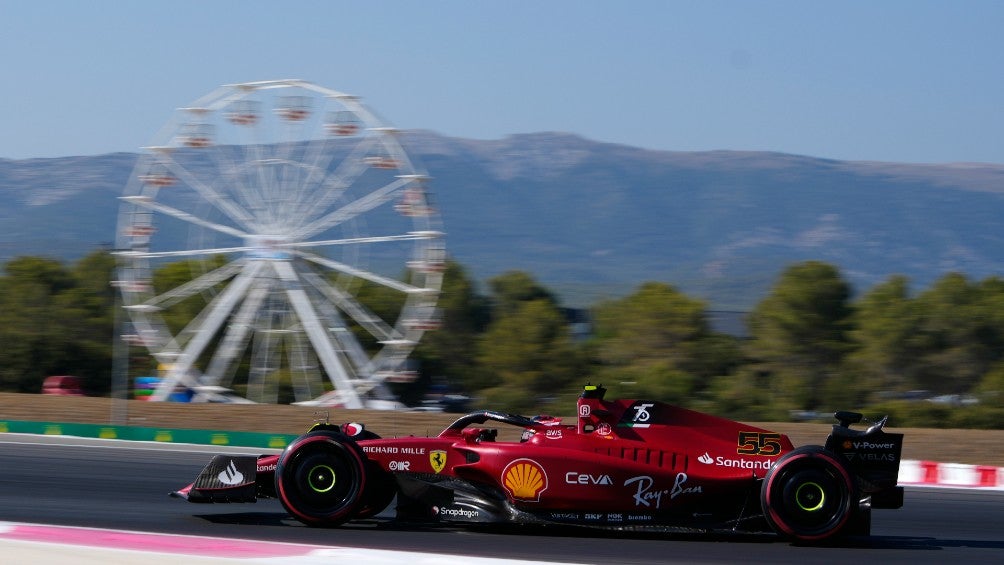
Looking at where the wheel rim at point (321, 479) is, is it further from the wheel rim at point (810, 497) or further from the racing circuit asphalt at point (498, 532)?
the wheel rim at point (810, 497)

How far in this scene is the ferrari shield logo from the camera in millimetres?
8961

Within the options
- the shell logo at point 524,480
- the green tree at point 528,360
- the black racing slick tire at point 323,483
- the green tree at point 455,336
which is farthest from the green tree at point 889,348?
the black racing slick tire at point 323,483

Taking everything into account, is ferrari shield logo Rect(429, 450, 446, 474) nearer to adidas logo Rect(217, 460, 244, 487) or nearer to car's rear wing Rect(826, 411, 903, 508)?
adidas logo Rect(217, 460, 244, 487)

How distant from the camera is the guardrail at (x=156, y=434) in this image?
18.3 meters

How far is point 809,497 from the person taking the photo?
28.3ft

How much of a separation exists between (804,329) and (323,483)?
123 feet

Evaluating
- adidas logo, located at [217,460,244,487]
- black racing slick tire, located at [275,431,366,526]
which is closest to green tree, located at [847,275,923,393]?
black racing slick tire, located at [275,431,366,526]

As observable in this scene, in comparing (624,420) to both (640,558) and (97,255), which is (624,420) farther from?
(97,255)

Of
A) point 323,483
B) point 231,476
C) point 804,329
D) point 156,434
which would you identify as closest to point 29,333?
point 156,434

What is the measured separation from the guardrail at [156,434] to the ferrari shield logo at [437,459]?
9408 mm

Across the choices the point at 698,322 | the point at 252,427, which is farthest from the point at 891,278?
the point at 252,427

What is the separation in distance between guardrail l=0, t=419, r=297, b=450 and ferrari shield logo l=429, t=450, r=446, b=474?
941cm

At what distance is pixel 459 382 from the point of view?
48500 mm

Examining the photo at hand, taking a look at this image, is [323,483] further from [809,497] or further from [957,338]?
[957,338]
